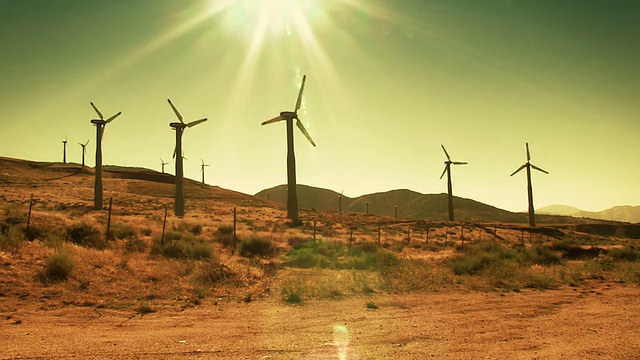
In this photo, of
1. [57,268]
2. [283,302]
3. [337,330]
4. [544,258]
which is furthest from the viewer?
[544,258]

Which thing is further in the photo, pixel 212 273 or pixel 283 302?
pixel 212 273

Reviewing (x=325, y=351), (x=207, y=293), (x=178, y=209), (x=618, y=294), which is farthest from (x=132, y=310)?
(x=178, y=209)

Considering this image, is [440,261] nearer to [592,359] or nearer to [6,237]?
[592,359]

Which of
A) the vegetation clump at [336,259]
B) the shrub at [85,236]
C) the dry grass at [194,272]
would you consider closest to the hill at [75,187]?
the shrub at [85,236]

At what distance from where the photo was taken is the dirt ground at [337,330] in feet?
27.6

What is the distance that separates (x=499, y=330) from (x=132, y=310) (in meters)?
10.1

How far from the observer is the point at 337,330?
405 inches

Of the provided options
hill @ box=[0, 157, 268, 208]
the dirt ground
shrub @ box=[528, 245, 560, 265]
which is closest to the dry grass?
shrub @ box=[528, 245, 560, 265]

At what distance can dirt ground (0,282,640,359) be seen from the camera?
8398 mm

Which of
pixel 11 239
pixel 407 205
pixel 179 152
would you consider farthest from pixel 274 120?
pixel 407 205

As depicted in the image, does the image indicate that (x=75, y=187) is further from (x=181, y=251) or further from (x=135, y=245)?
(x=181, y=251)

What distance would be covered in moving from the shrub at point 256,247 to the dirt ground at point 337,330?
10.4 meters

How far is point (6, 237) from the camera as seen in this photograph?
1708 centimetres

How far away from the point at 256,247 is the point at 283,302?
11.7 meters
